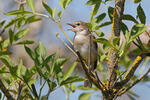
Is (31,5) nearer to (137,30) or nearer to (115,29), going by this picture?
(115,29)

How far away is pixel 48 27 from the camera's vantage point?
16.5 ft

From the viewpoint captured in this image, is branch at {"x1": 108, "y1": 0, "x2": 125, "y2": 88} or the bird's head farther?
the bird's head

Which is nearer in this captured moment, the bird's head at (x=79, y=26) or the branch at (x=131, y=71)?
the branch at (x=131, y=71)

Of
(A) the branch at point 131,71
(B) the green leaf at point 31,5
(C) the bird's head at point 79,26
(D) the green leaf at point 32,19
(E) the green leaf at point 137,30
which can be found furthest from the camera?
(C) the bird's head at point 79,26

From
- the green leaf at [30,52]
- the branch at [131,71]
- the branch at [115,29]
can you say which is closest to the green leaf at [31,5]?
the green leaf at [30,52]

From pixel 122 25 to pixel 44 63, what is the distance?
1.11 feet

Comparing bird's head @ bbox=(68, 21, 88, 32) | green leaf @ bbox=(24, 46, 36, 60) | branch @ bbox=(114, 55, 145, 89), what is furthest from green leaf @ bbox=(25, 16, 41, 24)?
bird's head @ bbox=(68, 21, 88, 32)

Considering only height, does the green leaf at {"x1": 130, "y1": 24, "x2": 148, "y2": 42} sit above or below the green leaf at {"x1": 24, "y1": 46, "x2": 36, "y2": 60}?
above

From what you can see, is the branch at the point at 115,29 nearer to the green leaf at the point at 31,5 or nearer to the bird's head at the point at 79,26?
the green leaf at the point at 31,5

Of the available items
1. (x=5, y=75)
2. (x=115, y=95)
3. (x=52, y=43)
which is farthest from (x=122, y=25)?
(x=52, y=43)

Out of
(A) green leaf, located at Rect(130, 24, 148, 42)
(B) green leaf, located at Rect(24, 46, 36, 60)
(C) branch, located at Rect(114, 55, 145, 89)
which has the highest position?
(A) green leaf, located at Rect(130, 24, 148, 42)

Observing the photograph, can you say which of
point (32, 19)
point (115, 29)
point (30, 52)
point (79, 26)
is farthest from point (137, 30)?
point (79, 26)

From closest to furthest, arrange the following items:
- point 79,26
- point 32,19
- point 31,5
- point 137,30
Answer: point 137,30 → point 31,5 → point 32,19 → point 79,26

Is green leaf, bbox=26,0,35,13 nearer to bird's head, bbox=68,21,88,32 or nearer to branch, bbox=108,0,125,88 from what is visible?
branch, bbox=108,0,125,88
